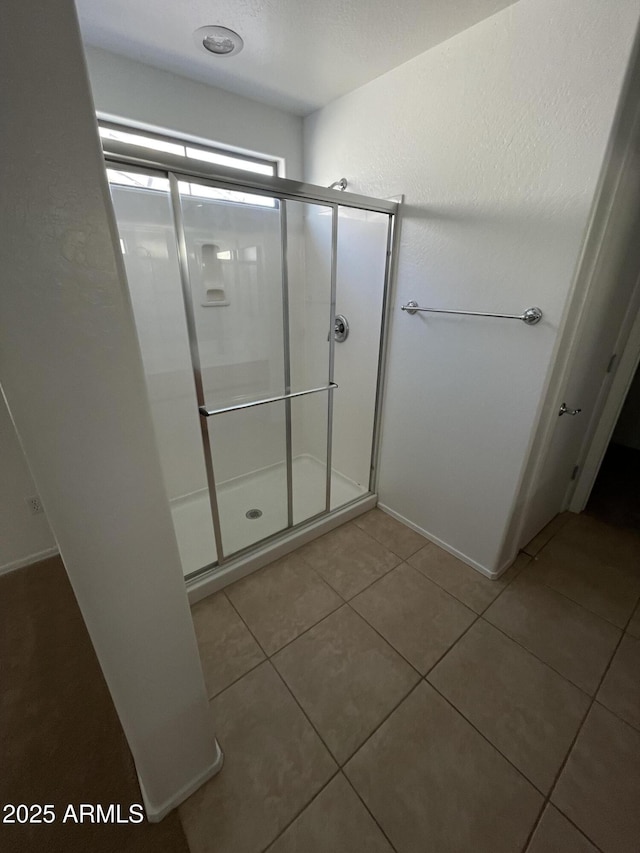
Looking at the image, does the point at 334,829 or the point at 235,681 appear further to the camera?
the point at 235,681

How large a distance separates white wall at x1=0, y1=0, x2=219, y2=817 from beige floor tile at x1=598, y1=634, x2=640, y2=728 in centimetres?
160

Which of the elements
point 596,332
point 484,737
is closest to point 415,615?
point 484,737

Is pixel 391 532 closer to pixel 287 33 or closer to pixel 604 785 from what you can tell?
pixel 604 785

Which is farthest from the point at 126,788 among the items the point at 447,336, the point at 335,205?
the point at 335,205

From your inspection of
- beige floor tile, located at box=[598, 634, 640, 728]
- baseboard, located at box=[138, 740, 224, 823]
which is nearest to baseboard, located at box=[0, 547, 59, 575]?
baseboard, located at box=[138, 740, 224, 823]

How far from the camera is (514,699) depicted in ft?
4.31

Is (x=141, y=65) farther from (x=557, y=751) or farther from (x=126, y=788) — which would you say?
(x=557, y=751)

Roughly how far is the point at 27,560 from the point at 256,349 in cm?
171

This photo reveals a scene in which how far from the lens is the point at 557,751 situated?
1171 mm

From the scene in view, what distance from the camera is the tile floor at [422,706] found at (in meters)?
1.01

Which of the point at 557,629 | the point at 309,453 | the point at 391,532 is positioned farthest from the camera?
the point at 309,453

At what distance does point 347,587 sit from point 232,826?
931 millimetres

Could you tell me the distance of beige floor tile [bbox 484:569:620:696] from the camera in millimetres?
1433

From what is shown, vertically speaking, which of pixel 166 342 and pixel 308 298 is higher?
pixel 308 298
